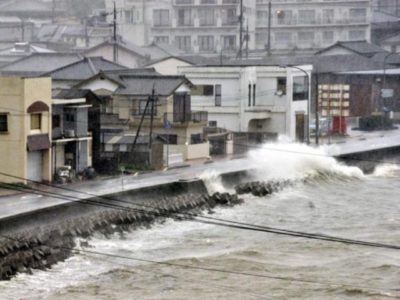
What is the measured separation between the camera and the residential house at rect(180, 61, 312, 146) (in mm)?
27844

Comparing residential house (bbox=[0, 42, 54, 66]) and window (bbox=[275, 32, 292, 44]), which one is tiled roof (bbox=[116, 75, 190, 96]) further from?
window (bbox=[275, 32, 292, 44])

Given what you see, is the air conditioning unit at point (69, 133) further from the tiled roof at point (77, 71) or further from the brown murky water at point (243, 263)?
the tiled roof at point (77, 71)

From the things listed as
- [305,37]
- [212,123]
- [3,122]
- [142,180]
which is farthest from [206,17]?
[3,122]

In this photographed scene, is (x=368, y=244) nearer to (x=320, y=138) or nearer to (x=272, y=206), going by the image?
(x=272, y=206)

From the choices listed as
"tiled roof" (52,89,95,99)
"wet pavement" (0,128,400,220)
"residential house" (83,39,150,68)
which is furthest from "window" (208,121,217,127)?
"residential house" (83,39,150,68)

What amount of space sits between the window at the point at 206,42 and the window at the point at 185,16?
2.48ft

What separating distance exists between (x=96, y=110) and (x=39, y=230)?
22.1 feet

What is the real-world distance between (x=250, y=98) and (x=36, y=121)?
992 centimetres

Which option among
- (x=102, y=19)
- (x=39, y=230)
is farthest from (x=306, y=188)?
(x=102, y=19)

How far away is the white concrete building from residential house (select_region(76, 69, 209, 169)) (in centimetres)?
268

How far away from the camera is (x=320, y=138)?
2958cm

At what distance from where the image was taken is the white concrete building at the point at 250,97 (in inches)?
1096

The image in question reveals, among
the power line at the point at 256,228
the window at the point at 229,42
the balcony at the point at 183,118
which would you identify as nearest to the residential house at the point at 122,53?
the window at the point at 229,42

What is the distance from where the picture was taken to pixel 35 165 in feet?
62.3
